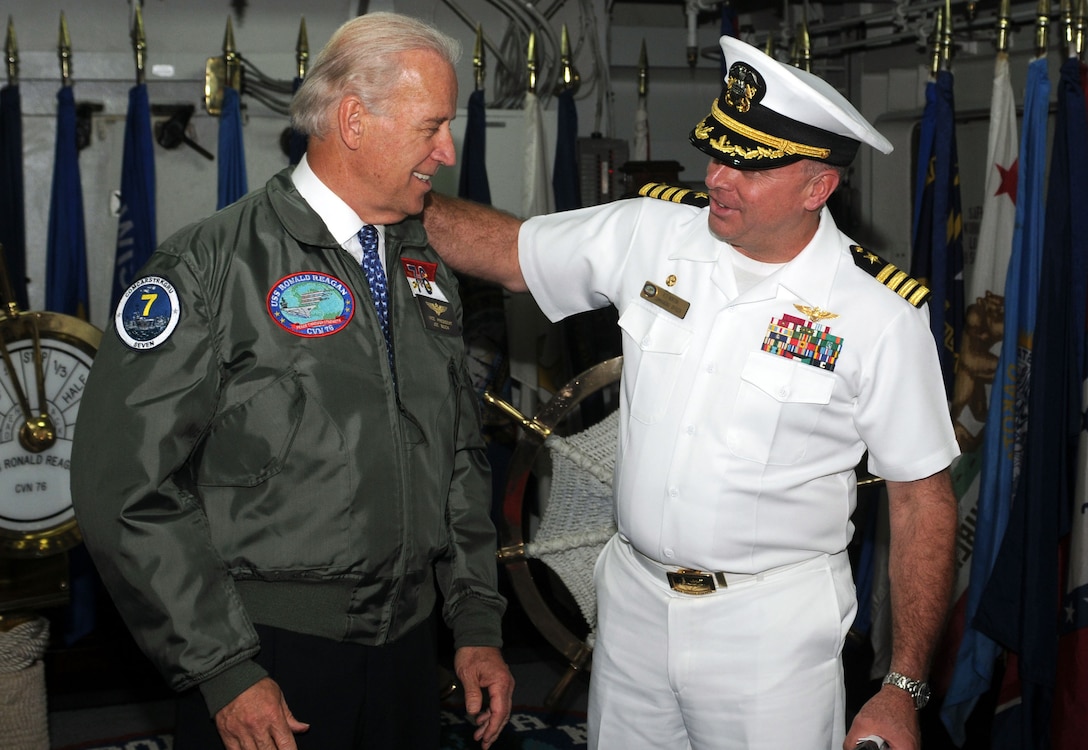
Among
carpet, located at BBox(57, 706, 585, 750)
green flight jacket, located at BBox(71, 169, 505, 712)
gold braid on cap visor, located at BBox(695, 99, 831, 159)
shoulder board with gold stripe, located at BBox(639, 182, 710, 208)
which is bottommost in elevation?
carpet, located at BBox(57, 706, 585, 750)

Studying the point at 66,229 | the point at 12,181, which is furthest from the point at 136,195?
the point at 12,181

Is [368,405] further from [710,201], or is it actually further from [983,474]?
[983,474]

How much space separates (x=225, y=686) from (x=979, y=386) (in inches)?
88.6

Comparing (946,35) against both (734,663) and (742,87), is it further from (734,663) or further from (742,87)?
(734,663)

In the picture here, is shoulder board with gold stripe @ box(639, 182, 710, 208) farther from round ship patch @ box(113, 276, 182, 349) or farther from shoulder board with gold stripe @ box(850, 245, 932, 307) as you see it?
round ship patch @ box(113, 276, 182, 349)

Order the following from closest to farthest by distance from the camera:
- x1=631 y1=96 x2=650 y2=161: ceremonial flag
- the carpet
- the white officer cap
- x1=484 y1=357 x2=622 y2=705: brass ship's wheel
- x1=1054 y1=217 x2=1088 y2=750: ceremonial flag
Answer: the white officer cap, x1=484 y1=357 x2=622 y2=705: brass ship's wheel, x1=1054 y1=217 x2=1088 y2=750: ceremonial flag, the carpet, x1=631 y1=96 x2=650 y2=161: ceremonial flag

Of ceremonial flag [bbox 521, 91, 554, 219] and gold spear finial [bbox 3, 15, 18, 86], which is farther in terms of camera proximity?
ceremonial flag [bbox 521, 91, 554, 219]

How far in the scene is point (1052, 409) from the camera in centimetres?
266

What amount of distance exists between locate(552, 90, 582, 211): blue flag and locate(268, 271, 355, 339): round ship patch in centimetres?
200

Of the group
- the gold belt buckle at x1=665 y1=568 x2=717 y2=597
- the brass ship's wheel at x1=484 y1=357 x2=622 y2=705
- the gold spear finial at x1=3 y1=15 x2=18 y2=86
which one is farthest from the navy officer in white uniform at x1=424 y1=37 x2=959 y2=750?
Result: the gold spear finial at x1=3 y1=15 x2=18 y2=86

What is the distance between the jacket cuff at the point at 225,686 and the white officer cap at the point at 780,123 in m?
1.04

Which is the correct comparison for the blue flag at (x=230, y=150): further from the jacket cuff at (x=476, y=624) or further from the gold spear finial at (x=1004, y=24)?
the gold spear finial at (x=1004, y=24)

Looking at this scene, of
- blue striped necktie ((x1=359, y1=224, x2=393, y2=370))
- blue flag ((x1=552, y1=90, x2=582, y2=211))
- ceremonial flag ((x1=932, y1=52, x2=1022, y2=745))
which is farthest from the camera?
blue flag ((x1=552, y1=90, x2=582, y2=211))

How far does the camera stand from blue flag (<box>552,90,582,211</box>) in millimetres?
3543
